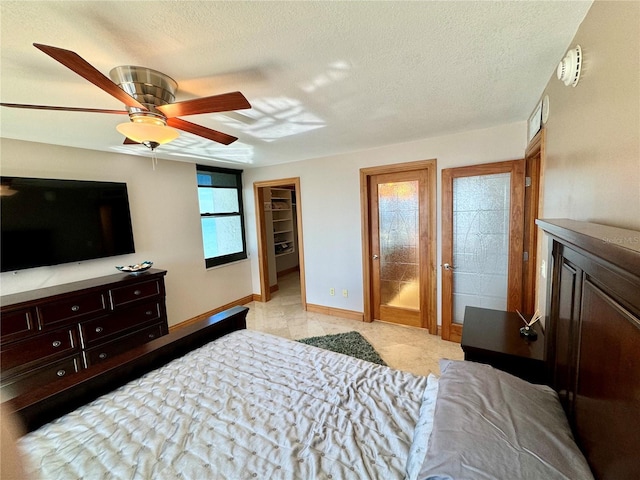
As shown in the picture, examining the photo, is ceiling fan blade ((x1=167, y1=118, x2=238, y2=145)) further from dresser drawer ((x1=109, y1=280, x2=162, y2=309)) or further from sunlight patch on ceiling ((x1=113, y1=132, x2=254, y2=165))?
dresser drawer ((x1=109, y1=280, x2=162, y2=309))

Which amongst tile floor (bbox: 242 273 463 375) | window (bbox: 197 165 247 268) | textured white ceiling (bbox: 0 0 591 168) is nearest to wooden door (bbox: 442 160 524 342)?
tile floor (bbox: 242 273 463 375)

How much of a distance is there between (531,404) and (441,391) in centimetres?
30

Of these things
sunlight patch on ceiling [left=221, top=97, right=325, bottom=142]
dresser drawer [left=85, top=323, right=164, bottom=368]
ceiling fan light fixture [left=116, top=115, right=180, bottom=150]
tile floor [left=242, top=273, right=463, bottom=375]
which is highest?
sunlight patch on ceiling [left=221, top=97, right=325, bottom=142]

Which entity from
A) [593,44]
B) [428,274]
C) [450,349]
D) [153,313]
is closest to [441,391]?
[593,44]

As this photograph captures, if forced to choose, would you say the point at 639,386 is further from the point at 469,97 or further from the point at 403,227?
the point at 403,227

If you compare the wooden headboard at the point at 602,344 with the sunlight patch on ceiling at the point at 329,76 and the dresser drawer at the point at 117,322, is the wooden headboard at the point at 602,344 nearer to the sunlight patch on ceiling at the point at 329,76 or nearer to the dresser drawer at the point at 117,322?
the sunlight patch on ceiling at the point at 329,76

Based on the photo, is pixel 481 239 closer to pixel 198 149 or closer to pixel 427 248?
pixel 427 248

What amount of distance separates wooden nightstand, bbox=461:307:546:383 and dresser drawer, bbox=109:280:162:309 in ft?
9.92

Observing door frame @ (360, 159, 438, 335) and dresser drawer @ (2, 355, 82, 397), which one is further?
door frame @ (360, 159, 438, 335)

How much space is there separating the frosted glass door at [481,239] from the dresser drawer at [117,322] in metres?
3.39

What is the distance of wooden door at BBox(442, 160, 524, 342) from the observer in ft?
8.73

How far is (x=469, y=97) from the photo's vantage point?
192cm

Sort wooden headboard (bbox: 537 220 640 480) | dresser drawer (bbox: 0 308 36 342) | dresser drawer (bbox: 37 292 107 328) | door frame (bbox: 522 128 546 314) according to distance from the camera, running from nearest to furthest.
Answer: wooden headboard (bbox: 537 220 640 480), dresser drawer (bbox: 0 308 36 342), dresser drawer (bbox: 37 292 107 328), door frame (bbox: 522 128 546 314)

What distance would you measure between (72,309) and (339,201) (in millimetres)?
3011
